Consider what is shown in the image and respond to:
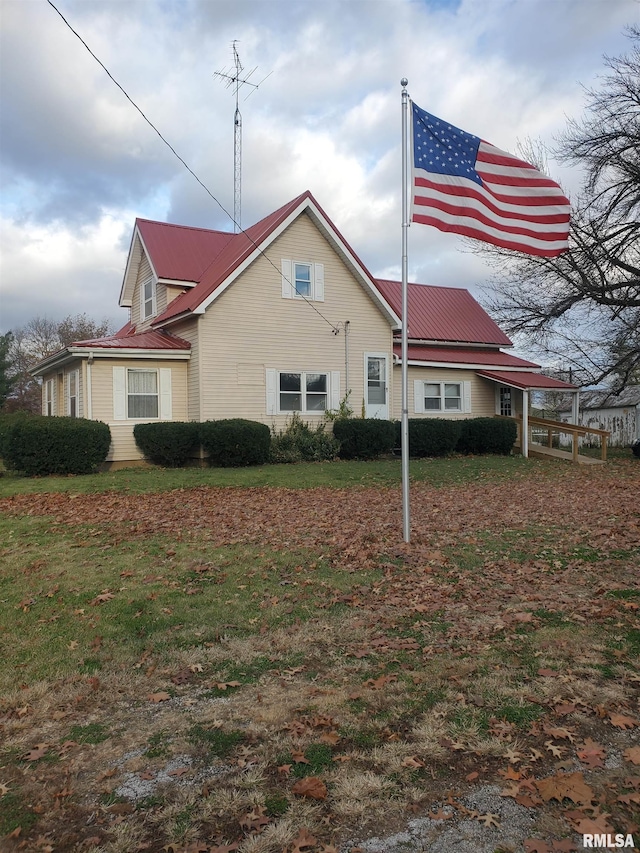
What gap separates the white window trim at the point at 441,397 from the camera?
79.1ft

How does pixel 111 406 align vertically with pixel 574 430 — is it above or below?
above

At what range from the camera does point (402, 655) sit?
16.4 ft

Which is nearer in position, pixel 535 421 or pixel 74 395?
pixel 74 395

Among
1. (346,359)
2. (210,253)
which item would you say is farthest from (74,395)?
(346,359)

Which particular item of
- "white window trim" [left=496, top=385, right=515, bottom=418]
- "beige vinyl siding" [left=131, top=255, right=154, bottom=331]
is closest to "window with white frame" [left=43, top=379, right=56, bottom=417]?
"beige vinyl siding" [left=131, top=255, right=154, bottom=331]

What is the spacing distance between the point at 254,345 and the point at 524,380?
10.8 meters

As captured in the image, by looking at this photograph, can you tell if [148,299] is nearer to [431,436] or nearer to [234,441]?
[234,441]

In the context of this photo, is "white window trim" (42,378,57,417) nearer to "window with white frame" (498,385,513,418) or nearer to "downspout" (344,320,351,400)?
"downspout" (344,320,351,400)

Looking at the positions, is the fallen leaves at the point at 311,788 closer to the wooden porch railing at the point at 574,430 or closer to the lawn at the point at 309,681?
the lawn at the point at 309,681

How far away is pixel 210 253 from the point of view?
23234 mm

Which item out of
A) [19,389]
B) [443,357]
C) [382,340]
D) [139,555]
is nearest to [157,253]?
[382,340]

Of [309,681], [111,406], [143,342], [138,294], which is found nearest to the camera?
[309,681]

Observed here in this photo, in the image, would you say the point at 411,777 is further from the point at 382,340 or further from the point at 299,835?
the point at 382,340

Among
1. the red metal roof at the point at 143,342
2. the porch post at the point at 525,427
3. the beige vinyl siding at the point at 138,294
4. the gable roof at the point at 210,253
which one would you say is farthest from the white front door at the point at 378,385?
the beige vinyl siding at the point at 138,294
